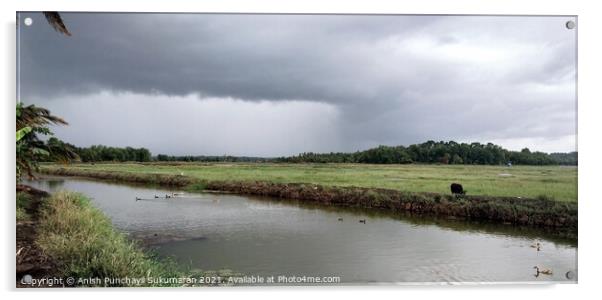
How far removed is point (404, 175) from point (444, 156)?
0.98 meters

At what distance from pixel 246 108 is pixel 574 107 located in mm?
4981

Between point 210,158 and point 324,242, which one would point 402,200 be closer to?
point 324,242

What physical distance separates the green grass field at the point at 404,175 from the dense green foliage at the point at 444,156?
0.12 metres

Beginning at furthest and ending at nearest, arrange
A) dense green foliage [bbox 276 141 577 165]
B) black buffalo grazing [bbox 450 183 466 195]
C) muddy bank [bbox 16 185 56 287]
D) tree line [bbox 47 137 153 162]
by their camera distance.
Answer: black buffalo grazing [bbox 450 183 466 195] → tree line [bbox 47 137 153 162] → dense green foliage [bbox 276 141 577 165] → muddy bank [bbox 16 185 56 287]

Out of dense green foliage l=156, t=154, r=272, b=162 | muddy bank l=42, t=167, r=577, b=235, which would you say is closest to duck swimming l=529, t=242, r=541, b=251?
muddy bank l=42, t=167, r=577, b=235

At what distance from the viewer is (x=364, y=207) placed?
791 cm

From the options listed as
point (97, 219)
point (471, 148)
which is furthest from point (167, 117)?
point (471, 148)

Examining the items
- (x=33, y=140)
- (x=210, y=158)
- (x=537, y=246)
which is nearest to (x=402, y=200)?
(x=537, y=246)

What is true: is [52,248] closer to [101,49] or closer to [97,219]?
[97,219]

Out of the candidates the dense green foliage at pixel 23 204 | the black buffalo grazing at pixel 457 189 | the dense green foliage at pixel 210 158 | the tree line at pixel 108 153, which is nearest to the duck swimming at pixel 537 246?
the black buffalo grazing at pixel 457 189

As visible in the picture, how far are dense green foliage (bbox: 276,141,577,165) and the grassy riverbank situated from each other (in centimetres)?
278

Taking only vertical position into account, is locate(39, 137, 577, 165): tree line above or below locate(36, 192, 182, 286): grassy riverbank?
above

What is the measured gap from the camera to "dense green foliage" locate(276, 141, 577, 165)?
19.8 feet

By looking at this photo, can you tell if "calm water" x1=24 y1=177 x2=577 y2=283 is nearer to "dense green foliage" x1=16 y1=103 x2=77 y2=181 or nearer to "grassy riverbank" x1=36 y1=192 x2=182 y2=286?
"grassy riverbank" x1=36 y1=192 x2=182 y2=286
